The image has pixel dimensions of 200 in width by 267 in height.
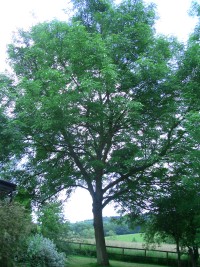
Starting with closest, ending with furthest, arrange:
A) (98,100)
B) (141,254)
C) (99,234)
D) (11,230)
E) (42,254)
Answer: (11,230) < (42,254) < (98,100) < (99,234) < (141,254)

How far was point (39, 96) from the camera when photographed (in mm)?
16219

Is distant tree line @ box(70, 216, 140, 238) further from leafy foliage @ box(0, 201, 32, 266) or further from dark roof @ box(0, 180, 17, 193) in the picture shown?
leafy foliage @ box(0, 201, 32, 266)

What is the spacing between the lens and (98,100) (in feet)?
56.3

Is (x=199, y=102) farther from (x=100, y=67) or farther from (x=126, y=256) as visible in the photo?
(x=126, y=256)

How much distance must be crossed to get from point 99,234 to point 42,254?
7.55m

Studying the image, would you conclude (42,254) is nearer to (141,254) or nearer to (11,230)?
(11,230)

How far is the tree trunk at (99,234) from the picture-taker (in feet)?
62.8

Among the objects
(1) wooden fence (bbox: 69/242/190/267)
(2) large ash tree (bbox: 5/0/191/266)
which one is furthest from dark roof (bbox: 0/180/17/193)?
(1) wooden fence (bbox: 69/242/190/267)

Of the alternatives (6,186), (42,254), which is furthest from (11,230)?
(6,186)

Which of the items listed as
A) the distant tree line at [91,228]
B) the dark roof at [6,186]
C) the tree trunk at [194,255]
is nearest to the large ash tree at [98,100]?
the distant tree line at [91,228]

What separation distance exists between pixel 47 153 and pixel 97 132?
3.70m

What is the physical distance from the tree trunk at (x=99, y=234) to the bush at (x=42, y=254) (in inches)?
247

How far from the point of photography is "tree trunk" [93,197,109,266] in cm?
1916

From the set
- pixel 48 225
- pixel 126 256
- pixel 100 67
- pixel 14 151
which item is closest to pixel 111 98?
pixel 100 67
